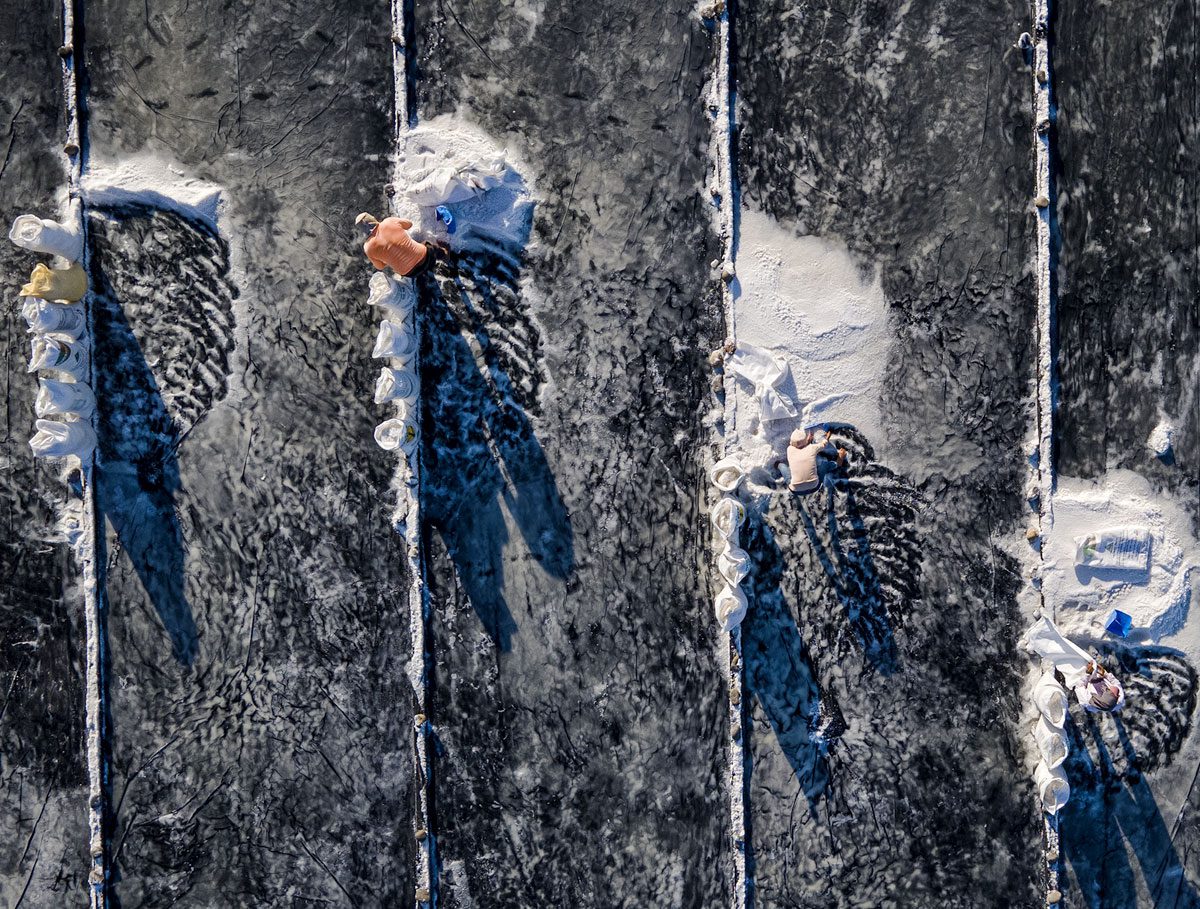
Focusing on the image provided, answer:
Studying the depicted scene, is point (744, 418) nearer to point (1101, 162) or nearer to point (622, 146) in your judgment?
point (622, 146)

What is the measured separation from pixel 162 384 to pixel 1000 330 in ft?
20.3

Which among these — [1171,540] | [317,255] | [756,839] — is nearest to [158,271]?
[317,255]

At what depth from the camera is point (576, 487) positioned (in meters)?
5.91

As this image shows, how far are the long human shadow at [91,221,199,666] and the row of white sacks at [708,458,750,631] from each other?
12.9ft

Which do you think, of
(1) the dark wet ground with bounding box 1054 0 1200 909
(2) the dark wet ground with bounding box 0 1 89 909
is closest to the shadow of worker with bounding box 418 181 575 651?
(2) the dark wet ground with bounding box 0 1 89 909

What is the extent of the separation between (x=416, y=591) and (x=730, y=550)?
2.31 m

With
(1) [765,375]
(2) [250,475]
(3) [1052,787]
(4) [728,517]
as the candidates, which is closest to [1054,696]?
(3) [1052,787]

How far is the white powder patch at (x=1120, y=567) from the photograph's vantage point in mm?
5750

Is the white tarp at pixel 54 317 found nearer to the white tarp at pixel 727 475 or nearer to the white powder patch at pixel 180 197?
the white powder patch at pixel 180 197

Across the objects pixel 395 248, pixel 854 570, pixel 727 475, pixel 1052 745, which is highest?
pixel 395 248

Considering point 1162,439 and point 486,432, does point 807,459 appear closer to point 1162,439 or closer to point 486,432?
point 486,432

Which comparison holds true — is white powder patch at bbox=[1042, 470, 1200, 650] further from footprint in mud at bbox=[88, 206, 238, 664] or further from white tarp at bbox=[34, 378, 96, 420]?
white tarp at bbox=[34, 378, 96, 420]

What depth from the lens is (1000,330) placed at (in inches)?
228

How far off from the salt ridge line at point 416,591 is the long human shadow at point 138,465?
169cm
